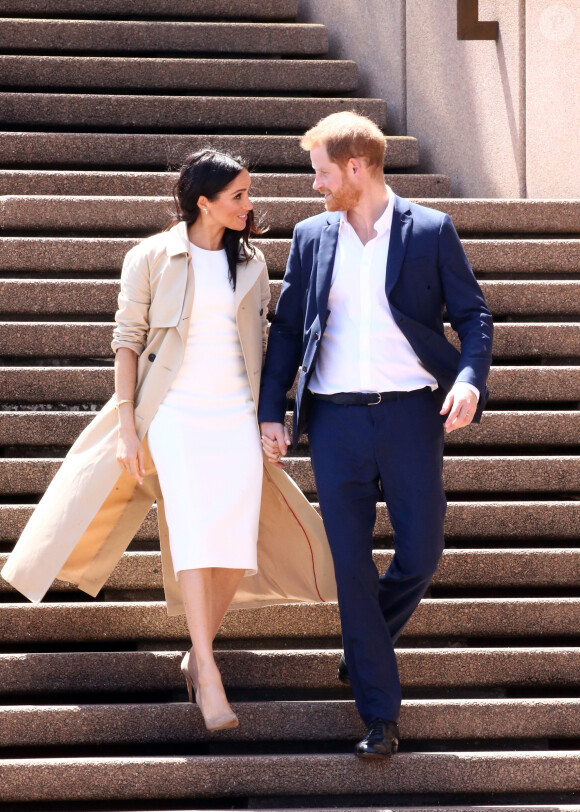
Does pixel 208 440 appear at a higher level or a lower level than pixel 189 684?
higher

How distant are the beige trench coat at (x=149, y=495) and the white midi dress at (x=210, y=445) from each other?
41 millimetres

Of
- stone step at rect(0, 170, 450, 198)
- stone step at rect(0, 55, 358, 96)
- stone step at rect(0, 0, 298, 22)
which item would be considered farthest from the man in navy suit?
stone step at rect(0, 0, 298, 22)

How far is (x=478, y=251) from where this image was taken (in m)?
5.55

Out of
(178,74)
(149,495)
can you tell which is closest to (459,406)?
(149,495)

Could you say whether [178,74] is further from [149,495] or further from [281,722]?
[281,722]

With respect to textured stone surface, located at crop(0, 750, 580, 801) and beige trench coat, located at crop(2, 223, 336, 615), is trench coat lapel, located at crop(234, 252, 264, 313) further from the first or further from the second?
textured stone surface, located at crop(0, 750, 580, 801)

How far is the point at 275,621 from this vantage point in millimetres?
4297

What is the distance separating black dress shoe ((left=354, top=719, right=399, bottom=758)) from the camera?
11.9ft

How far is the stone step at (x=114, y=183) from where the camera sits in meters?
5.83

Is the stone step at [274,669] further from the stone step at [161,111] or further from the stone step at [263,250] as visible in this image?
the stone step at [161,111]

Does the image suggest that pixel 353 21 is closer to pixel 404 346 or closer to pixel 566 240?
pixel 566 240

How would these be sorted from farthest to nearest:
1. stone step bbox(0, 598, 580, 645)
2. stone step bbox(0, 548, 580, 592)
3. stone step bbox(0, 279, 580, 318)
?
stone step bbox(0, 279, 580, 318) < stone step bbox(0, 548, 580, 592) < stone step bbox(0, 598, 580, 645)

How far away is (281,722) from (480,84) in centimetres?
402

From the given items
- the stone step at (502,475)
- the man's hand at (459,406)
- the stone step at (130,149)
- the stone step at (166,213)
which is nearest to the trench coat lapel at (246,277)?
the man's hand at (459,406)
